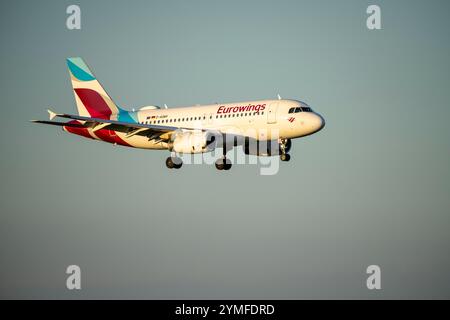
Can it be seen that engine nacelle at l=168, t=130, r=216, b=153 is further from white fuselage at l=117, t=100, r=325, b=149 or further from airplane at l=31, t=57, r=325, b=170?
white fuselage at l=117, t=100, r=325, b=149

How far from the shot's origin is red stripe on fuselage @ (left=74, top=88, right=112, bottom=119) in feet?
227

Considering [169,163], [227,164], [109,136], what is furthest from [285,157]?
[109,136]

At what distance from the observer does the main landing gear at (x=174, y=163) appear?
6134 cm

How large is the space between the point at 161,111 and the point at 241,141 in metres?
10.8

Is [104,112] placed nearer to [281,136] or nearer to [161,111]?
[161,111]

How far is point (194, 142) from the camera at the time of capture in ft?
185

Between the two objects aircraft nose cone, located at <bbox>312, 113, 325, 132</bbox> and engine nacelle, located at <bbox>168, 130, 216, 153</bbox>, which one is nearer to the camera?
aircraft nose cone, located at <bbox>312, 113, 325, 132</bbox>

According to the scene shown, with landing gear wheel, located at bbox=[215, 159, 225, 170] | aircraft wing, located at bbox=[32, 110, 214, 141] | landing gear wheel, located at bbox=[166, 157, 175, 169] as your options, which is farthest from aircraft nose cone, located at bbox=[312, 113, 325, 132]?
landing gear wheel, located at bbox=[166, 157, 175, 169]

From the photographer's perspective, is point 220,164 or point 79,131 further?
point 79,131

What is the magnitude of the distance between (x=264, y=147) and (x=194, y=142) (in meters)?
6.67

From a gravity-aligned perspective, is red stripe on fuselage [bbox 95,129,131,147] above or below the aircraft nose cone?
above

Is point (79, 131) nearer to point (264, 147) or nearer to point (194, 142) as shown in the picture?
point (194, 142)

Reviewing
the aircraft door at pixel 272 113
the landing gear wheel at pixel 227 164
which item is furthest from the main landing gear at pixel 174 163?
the aircraft door at pixel 272 113
